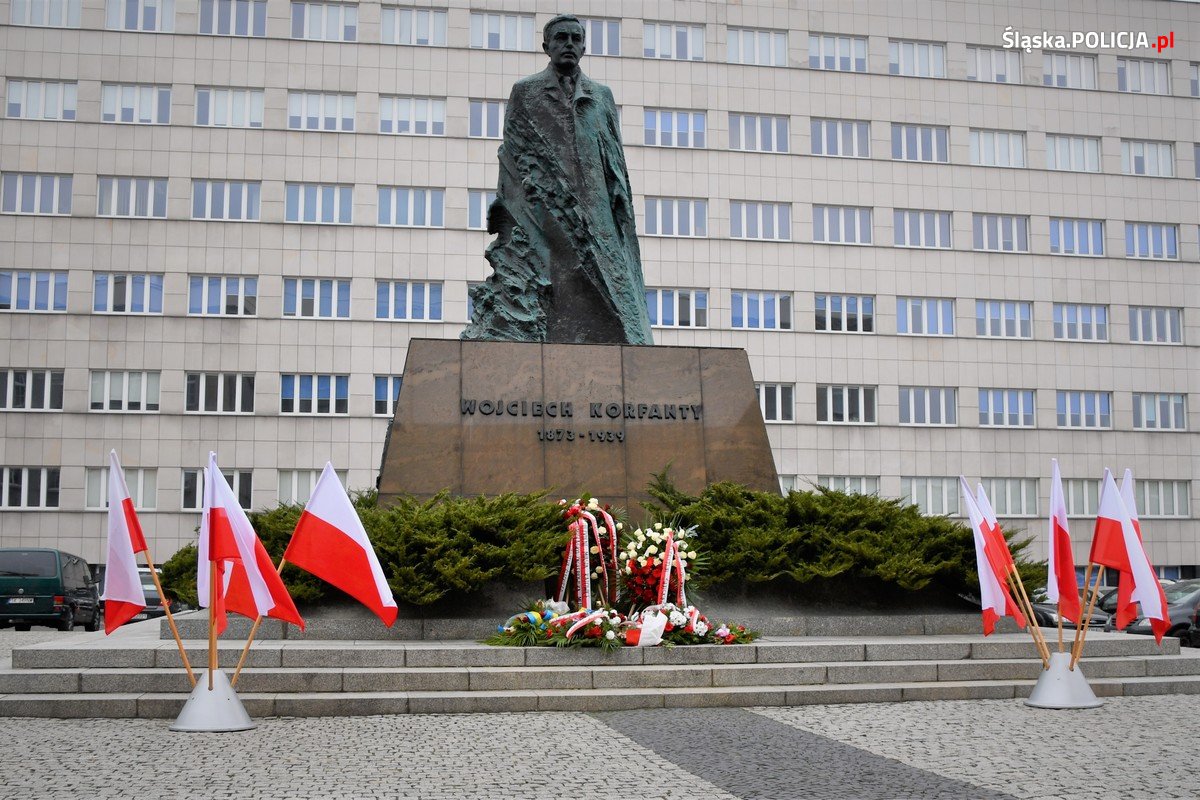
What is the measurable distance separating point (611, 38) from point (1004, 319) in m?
17.8

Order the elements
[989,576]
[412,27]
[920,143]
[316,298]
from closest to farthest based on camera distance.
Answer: [989,576] < [316,298] < [412,27] < [920,143]

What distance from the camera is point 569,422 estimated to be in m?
15.8

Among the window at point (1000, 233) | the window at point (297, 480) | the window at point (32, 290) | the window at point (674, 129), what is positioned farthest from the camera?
the window at point (1000, 233)

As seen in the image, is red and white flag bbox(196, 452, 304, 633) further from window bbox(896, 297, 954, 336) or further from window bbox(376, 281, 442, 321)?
window bbox(896, 297, 954, 336)

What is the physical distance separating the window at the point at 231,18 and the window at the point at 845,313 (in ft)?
71.9

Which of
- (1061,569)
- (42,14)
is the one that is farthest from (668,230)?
(1061,569)

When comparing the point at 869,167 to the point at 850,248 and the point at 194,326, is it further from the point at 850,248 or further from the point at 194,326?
the point at 194,326

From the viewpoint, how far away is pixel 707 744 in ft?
32.0

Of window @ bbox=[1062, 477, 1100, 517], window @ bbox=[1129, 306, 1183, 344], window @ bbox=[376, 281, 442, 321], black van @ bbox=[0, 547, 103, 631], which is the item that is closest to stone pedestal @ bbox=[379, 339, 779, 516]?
black van @ bbox=[0, 547, 103, 631]

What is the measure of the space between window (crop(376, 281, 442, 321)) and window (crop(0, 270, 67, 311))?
10.5 metres

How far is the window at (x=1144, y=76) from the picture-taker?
2100 inches

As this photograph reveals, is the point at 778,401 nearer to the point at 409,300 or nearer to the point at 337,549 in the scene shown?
the point at 409,300

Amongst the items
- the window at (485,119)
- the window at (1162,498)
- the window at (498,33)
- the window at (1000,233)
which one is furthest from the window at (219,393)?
the window at (1162,498)

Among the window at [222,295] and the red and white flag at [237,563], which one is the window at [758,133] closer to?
the window at [222,295]
